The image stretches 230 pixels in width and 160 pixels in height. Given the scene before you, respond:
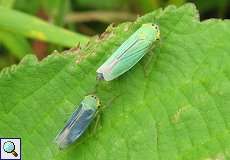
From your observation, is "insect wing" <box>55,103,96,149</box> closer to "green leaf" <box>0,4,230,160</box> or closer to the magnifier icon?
"green leaf" <box>0,4,230,160</box>

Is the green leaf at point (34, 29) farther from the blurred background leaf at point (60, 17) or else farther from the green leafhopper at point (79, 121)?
the green leafhopper at point (79, 121)

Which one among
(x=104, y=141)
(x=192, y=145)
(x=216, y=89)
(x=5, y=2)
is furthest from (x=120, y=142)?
(x=5, y=2)

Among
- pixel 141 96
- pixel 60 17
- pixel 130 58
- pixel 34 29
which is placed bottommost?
pixel 141 96

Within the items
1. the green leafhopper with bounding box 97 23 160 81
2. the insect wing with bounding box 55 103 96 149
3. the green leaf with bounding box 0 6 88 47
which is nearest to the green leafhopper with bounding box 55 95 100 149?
the insect wing with bounding box 55 103 96 149

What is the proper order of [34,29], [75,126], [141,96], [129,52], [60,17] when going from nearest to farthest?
[141,96] < [75,126] < [129,52] < [34,29] < [60,17]

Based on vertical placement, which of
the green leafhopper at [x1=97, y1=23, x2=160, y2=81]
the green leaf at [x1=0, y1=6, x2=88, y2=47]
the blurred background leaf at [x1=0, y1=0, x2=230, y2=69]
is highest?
the blurred background leaf at [x1=0, y1=0, x2=230, y2=69]

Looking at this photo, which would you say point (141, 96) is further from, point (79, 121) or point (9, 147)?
point (9, 147)

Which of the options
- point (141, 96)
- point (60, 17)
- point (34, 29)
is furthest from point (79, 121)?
point (60, 17)
